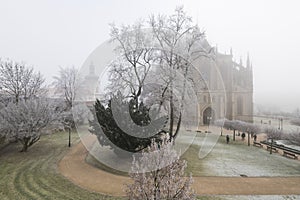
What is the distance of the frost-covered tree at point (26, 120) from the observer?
16531 mm

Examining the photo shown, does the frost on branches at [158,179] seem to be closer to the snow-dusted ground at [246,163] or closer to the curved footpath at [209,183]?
the curved footpath at [209,183]

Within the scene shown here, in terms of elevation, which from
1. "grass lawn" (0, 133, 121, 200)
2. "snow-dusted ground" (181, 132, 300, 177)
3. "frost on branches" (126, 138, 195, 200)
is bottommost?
"grass lawn" (0, 133, 121, 200)

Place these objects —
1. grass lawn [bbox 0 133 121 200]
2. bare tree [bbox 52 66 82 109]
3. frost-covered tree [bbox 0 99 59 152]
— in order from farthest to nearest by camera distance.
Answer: bare tree [bbox 52 66 82 109]
frost-covered tree [bbox 0 99 59 152]
grass lawn [bbox 0 133 121 200]

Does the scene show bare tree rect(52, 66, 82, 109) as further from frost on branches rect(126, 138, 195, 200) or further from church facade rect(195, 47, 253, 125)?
frost on branches rect(126, 138, 195, 200)

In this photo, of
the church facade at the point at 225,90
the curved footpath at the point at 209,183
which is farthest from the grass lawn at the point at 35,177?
the church facade at the point at 225,90

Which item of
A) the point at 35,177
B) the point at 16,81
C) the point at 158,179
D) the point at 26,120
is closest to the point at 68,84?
the point at 16,81

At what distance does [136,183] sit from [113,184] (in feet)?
19.5

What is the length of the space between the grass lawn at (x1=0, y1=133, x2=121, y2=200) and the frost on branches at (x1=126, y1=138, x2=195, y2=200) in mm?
4498

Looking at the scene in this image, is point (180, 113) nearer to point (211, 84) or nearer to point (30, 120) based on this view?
point (30, 120)

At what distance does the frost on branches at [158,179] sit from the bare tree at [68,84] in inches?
1080

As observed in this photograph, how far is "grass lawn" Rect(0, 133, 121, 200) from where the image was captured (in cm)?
977

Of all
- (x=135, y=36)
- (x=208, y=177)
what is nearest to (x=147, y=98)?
(x=135, y=36)

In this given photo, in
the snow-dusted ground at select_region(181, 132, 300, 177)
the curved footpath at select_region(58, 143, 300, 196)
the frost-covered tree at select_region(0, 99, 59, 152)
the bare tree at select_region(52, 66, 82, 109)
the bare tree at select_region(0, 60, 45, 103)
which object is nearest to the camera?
the curved footpath at select_region(58, 143, 300, 196)

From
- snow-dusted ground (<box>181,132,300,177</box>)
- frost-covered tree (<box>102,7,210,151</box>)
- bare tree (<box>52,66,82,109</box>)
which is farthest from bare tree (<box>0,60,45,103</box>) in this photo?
snow-dusted ground (<box>181,132,300,177</box>)
